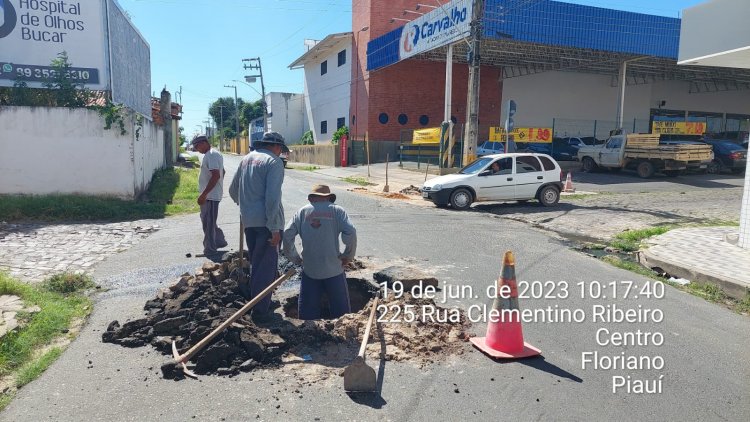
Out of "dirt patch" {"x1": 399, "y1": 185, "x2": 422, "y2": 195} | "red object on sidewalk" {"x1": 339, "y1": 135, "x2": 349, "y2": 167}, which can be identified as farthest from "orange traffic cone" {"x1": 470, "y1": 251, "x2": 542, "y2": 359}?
"red object on sidewalk" {"x1": 339, "y1": 135, "x2": 349, "y2": 167}

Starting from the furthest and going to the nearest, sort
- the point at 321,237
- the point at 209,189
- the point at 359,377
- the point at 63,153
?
the point at 63,153 → the point at 209,189 → the point at 321,237 → the point at 359,377

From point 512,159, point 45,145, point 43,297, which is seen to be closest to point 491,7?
point 512,159

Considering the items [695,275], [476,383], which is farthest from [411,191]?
[476,383]

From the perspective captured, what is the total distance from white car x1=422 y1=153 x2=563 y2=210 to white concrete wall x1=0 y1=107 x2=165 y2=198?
798cm

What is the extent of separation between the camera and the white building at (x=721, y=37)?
26.3 ft

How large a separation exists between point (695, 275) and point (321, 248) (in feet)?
17.7

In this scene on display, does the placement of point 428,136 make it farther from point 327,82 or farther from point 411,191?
point 327,82

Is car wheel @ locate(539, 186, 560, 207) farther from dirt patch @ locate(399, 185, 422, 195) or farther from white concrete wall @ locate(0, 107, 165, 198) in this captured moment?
white concrete wall @ locate(0, 107, 165, 198)

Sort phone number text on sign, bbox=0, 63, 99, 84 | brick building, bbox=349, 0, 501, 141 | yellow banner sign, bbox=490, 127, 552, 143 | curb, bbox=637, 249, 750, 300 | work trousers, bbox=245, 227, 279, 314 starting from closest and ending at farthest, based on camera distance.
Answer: work trousers, bbox=245, 227, 279, 314 < curb, bbox=637, 249, 750, 300 < phone number text on sign, bbox=0, 63, 99, 84 < yellow banner sign, bbox=490, 127, 552, 143 < brick building, bbox=349, 0, 501, 141

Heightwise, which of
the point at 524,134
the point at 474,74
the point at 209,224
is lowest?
the point at 209,224

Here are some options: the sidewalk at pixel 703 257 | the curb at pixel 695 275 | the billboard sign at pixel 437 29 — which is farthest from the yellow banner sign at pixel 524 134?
the curb at pixel 695 275

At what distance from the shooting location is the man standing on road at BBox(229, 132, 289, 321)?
16.3 feet

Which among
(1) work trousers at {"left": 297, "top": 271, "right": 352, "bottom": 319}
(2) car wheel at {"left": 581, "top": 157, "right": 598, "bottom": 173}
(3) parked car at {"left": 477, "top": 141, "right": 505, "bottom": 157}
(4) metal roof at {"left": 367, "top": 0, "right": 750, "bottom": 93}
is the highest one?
(4) metal roof at {"left": 367, "top": 0, "right": 750, "bottom": 93}

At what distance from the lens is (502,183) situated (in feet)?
47.0
